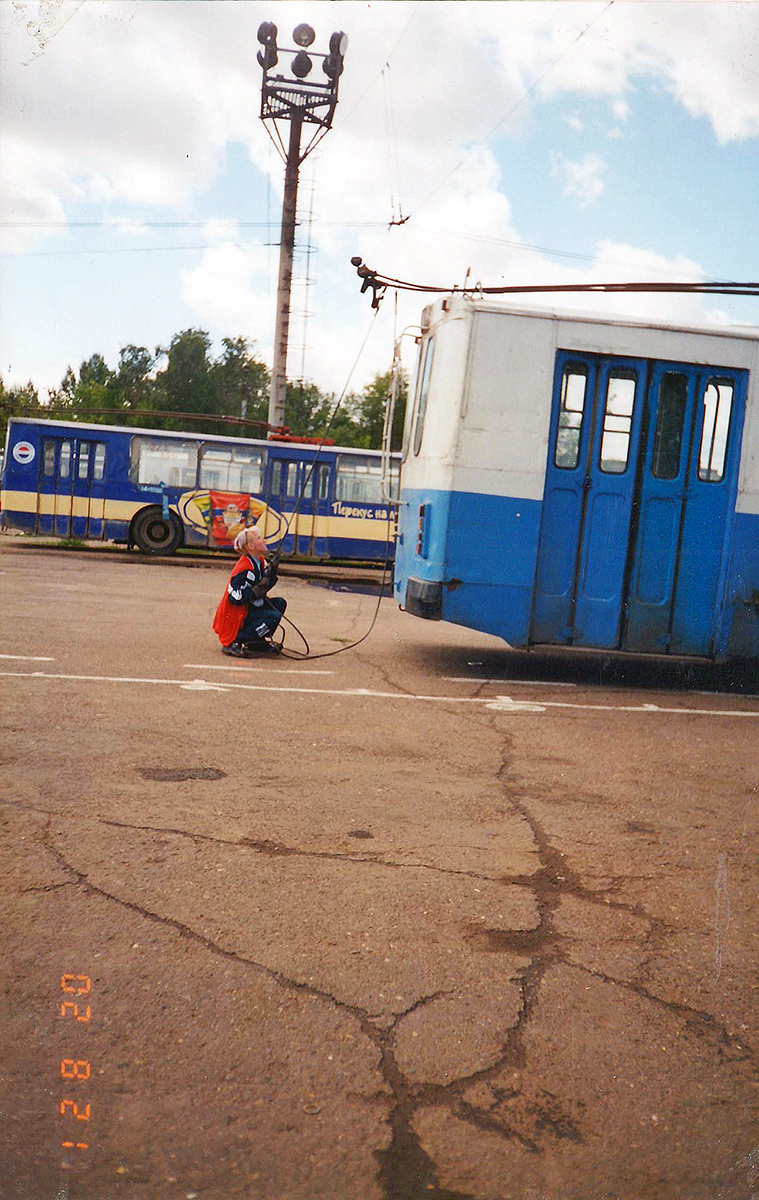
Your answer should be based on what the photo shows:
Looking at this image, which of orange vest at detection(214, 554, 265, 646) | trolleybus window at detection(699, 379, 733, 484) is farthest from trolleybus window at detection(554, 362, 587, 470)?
orange vest at detection(214, 554, 265, 646)

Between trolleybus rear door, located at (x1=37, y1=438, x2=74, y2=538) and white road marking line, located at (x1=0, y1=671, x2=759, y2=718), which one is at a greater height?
trolleybus rear door, located at (x1=37, y1=438, x2=74, y2=538)

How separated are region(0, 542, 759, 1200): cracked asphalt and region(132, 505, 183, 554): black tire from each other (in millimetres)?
16439

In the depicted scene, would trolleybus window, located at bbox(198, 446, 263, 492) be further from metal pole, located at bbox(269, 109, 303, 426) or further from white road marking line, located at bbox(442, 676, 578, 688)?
white road marking line, located at bbox(442, 676, 578, 688)

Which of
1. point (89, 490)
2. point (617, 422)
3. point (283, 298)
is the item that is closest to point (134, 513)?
point (89, 490)

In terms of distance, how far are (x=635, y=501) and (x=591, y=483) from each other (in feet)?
1.34

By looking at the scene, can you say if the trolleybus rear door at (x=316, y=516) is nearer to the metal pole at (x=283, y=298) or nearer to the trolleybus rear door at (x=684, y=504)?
the metal pole at (x=283, y=298)

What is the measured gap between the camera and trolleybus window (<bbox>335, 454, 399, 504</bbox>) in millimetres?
24656

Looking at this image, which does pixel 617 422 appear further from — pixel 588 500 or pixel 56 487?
pixel 56 487

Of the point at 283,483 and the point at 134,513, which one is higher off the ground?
the point at 283,483

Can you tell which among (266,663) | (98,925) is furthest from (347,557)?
(98,925)

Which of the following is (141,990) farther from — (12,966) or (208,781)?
(208,781)

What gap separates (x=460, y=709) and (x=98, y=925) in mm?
4517

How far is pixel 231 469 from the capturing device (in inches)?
942

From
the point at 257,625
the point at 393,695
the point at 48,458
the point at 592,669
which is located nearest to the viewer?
the point at 393,695
